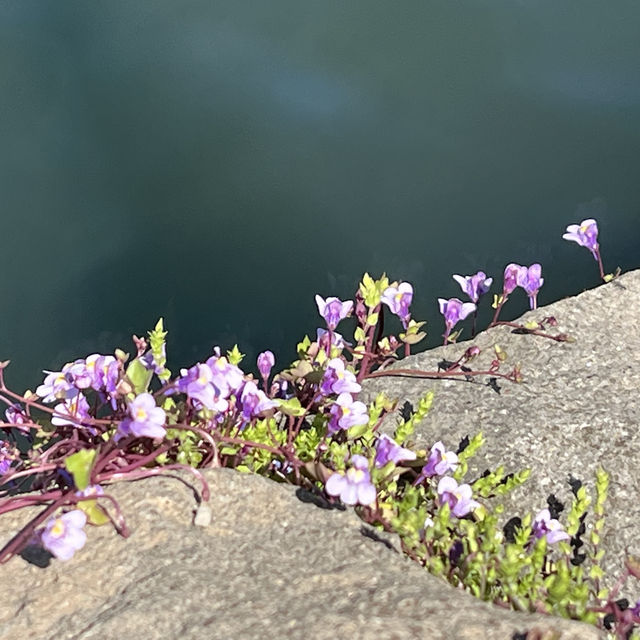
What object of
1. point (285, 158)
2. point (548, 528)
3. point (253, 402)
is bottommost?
point (548, 528)

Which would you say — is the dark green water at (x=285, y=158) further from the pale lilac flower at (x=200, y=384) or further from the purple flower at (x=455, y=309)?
the pale lilac flower at (x=200, y=384)

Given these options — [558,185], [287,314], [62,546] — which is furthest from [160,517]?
[558,185]

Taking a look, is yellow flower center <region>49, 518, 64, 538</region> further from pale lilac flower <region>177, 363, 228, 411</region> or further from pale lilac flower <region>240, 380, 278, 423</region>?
pale lilac flower <region>240, 380, 278, 423</region>

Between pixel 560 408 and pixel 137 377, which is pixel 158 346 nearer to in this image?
pixel 137 377

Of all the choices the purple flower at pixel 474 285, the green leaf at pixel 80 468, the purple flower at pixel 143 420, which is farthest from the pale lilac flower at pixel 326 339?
the green leaf at pixel 80 468

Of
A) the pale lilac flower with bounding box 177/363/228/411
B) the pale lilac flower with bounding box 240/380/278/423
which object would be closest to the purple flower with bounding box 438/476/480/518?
the pale lilac flower with bounding box 240/380/278/423

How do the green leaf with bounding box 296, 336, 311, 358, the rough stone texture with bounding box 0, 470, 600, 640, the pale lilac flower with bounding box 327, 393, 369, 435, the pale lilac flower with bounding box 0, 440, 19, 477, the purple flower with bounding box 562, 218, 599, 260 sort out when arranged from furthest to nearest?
the purple flower with bounding box 562, 218, 599, 260 < the green leaf with bounding box 296, 336, 311, 358 < the pale lilac flower with bounding box 0, 440, 19, 477 < the pale lilac flower with bounding box 327, 393, 369, 435 < the rough stone texture with bounding box 0, 470, 600, 640

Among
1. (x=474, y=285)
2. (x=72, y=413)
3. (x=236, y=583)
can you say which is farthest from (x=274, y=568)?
(x=474, y=285)
